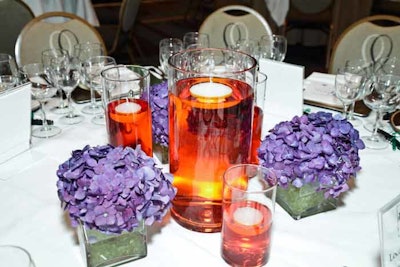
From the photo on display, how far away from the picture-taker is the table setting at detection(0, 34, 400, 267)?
691mm

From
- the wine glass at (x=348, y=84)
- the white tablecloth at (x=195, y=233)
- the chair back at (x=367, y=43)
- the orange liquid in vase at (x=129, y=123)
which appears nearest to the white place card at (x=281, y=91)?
the wine glass at (x=348, y=84)

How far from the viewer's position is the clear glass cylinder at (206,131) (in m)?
0.74

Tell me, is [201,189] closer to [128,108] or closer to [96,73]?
[128,108]

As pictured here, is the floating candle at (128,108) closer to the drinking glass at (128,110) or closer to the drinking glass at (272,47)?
the drinking glass at (128,110)

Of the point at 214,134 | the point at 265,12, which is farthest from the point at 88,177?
the point at 265,12

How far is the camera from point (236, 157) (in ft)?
2.52

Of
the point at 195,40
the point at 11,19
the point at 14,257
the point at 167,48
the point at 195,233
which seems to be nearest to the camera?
the point at 14,257

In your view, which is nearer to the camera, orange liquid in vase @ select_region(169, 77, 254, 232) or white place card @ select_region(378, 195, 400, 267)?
white place card @ select_region(378, 195, 400, 267)

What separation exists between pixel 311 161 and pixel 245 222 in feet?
0.57

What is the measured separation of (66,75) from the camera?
122cm

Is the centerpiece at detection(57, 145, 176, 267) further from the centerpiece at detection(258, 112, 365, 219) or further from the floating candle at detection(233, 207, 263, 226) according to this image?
the centerpiece at detection(258, 112, 365, 219)

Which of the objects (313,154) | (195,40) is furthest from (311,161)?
(195,40)

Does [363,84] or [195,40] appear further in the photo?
[195,40]

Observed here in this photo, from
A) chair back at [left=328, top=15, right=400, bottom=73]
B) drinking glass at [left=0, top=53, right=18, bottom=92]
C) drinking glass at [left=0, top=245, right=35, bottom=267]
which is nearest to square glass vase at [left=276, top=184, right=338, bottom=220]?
drinking glass at [left=0, top=245, right=35, bottom=267]
